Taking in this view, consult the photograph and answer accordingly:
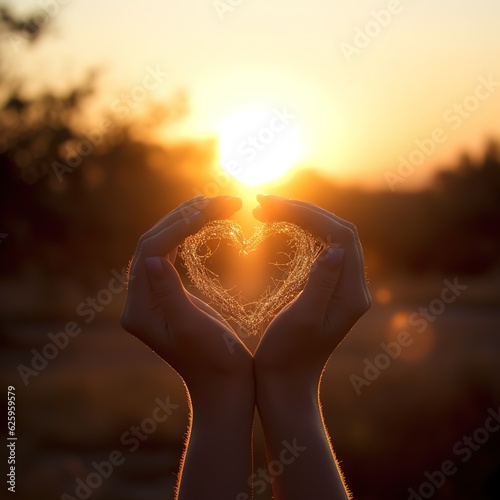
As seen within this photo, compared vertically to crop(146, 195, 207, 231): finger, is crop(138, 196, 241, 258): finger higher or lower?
lower

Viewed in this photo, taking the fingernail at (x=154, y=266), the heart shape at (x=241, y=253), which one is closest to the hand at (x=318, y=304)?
the fingernail at (x=154, y=266)

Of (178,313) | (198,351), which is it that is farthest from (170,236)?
(198,351)

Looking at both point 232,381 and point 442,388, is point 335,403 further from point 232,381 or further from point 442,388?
point 232,381

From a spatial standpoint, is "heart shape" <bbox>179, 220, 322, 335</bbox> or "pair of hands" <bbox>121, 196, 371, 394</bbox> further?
"heart shape" <bbox>179, 220, 322, 335</bbox>

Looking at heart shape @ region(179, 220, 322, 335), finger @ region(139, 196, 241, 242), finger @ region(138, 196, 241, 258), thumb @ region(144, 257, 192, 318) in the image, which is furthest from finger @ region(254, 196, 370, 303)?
heart shape @ region(179, 220, 322, 335)

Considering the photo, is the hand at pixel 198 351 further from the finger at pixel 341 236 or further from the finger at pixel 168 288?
the finger at pixel 341 236

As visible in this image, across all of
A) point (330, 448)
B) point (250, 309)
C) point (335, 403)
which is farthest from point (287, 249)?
point (335, 403)

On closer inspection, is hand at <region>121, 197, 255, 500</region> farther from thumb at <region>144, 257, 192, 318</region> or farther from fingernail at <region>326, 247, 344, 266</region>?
fingernail at <region>326, 247, 344, 266</region>

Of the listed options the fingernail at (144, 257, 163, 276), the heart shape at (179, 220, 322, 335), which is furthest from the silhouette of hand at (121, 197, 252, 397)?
the heart shape at (179, 220, 322, 335)

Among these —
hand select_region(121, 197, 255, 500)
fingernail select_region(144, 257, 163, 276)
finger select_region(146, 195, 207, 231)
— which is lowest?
hand select_region(121, 197, 255, 500)
